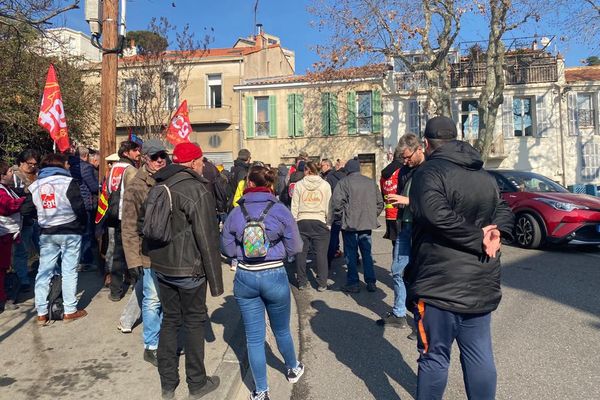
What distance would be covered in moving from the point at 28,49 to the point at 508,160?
75.0 feet

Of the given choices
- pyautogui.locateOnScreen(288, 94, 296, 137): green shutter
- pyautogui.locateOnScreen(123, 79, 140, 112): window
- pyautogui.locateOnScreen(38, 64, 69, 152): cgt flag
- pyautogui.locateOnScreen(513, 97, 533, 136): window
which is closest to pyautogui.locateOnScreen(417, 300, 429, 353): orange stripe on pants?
pyautogui.locateOnScreen(38, 64, 69, 152): cgt flag

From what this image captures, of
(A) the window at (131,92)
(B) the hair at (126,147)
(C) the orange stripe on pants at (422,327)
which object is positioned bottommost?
(C) the orange stripe on pants at (422,327)

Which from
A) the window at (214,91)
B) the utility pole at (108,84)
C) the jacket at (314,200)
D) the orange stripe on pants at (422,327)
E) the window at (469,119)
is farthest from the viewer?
the window at (214,91)

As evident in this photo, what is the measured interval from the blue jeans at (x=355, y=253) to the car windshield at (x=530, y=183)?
5244mm

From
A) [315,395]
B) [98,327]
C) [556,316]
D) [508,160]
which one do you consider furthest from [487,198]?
[508,160]

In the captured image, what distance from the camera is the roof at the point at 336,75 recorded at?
23.1 meters

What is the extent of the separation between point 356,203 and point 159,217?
11.0ft

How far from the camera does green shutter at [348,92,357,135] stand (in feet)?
82.2

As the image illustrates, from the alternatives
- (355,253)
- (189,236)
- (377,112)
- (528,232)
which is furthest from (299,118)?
(189,236)

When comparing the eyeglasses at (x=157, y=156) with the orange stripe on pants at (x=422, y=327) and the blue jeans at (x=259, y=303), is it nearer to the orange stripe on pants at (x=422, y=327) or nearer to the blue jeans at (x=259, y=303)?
the blue jeans at (x=259, y=303)

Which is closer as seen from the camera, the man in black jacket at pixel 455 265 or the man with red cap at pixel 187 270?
the man in black jacket at pixel 455 265

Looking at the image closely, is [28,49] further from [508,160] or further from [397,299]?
[508,160]

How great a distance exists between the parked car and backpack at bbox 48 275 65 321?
825cm

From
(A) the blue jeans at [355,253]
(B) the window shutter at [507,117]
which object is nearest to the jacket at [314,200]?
(A) the blue jeans at [355,253]
